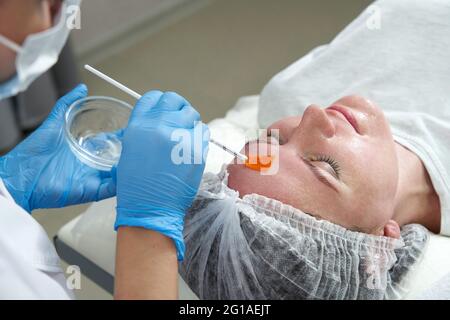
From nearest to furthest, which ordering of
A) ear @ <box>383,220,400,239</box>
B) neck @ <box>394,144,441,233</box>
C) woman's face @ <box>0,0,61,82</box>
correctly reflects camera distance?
1. woman's face @ <box>0,0,61,82</box>
2. ear @ <box>383,220,400,239</box>
3. neck @ <box>394,144,441,233</box>

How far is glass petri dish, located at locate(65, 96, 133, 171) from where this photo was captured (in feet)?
4.86

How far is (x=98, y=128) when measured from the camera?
5.36ft

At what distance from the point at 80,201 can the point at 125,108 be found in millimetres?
299

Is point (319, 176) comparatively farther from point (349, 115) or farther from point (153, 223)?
point (153, 223)

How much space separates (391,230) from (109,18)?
2.03 meters

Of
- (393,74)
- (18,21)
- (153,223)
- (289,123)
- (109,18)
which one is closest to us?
(18,21)

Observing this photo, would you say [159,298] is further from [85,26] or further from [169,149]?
[85,26]

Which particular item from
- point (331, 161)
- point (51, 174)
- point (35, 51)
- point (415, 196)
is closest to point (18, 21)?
point (35, 51)

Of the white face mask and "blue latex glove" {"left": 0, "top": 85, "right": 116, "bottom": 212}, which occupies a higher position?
the white face mask

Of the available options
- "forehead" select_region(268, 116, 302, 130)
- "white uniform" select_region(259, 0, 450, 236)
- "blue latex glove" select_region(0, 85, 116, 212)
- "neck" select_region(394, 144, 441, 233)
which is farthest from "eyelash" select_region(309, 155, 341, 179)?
"blue latex glove" select_region(0, 85, 116, 212)

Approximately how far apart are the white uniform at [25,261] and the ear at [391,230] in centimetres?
74

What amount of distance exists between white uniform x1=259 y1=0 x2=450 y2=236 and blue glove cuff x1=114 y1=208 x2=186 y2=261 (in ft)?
2.51

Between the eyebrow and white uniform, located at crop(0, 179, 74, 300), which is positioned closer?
white uniform, located at crop(0, 179, 74, 300)

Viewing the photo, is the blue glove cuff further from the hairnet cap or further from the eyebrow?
the eyebrow
